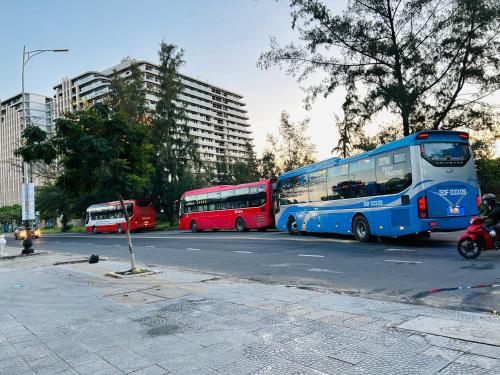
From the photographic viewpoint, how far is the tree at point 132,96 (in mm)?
45500

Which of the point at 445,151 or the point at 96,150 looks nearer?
the point at 96,150

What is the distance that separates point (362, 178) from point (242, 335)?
37.7 ft

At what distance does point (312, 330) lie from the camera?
5184 millimetres

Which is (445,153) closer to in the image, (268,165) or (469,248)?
(469,248)

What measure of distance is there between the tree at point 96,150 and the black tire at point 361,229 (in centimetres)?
851

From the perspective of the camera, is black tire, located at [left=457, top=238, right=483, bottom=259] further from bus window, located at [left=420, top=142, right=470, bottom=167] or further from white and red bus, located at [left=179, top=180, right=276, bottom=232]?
white and red bus, located at [left=179, top=180, right=276, bottom=232]

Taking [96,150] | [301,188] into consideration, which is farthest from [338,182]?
[96,150]

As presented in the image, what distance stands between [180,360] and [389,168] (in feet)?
37.8

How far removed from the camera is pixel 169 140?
1796 inches

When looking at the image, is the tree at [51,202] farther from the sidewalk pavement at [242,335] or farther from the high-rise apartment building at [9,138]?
the high-rise apartment building at [9,138]

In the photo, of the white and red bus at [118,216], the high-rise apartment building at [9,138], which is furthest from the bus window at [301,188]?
the high-rise apartment building at [9,138]

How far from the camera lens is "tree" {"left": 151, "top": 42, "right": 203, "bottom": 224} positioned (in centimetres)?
4544

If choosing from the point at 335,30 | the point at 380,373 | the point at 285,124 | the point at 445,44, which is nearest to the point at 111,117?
the point at 380,373

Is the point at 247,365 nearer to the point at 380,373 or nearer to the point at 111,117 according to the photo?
the point at 380,373
